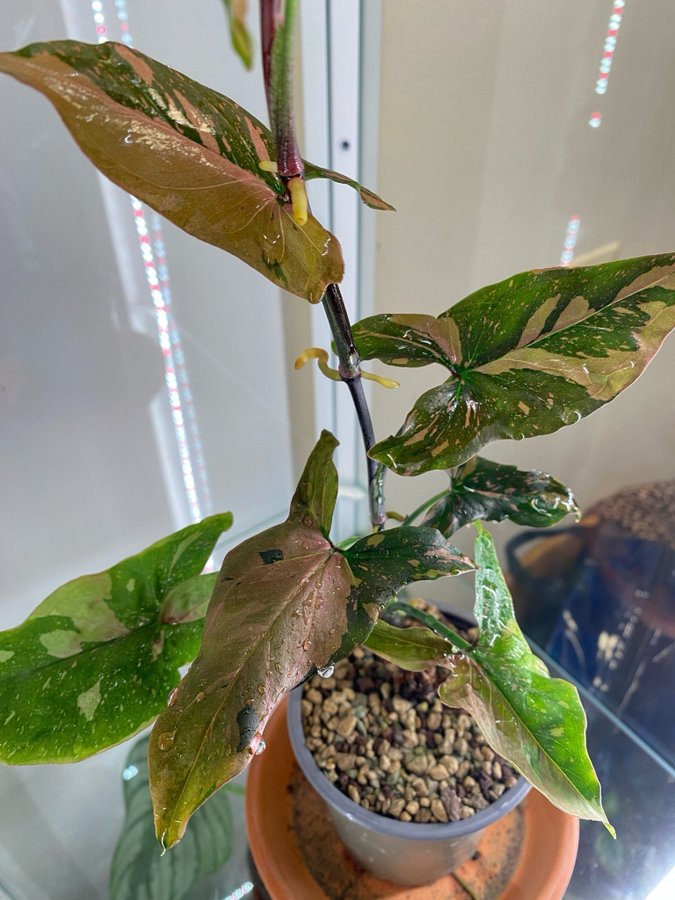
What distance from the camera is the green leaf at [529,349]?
394mm

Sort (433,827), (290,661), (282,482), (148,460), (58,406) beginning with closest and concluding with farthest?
(290,661) < (433,827) < (58,406) < (148,460) < (282,482)

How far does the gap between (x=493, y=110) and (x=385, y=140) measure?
12 cm

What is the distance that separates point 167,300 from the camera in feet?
2.31

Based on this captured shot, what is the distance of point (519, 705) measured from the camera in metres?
0.48

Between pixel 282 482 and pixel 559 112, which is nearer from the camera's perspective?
pixel 559 112

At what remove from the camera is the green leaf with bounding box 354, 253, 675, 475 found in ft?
1.29

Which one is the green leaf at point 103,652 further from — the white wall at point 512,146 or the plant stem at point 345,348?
the white wall at point 512,146

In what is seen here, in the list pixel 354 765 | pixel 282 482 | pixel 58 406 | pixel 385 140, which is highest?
pixel 385 140

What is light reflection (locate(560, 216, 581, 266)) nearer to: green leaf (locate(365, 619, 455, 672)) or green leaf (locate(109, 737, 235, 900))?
green leaf (locate(365, 619, 455, 672))

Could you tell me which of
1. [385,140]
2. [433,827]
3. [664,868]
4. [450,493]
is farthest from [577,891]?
[385,140]

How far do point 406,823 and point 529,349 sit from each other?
17.7 inches

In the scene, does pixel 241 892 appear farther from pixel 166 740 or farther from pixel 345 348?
pixel 345 348

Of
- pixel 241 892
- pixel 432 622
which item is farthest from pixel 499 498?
pixel 241 892

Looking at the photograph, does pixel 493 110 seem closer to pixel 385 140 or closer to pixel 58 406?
pixel 385 140
